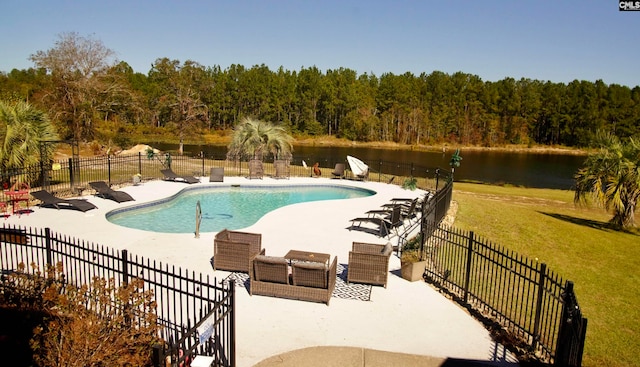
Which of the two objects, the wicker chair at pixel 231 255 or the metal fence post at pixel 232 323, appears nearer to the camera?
the metal fence post at pixel 232 323

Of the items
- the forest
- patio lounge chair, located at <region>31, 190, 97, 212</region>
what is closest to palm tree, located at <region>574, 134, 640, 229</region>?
patio lounge chair, located at <region>31, 190, 97, 212</region>

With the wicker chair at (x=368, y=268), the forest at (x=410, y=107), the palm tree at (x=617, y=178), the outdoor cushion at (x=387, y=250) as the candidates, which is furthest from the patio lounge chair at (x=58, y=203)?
the forest at (x=410, y=107)

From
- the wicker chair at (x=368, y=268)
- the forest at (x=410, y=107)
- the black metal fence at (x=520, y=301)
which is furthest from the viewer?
the forest at (x=410, y=107)

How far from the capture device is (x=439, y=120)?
88.6 meters

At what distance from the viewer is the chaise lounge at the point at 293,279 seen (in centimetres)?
792

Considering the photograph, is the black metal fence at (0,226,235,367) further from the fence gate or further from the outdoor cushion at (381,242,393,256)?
the fence gate

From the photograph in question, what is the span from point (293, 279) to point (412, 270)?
2.70 meters

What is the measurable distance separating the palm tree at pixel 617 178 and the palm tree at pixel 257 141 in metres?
16.7

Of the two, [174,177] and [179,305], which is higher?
[174,177]

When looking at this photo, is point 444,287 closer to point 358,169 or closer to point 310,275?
point 310,275

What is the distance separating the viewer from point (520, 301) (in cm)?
899

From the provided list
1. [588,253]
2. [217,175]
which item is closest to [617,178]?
[588,253]

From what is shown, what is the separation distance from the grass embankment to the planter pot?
10.3 ft

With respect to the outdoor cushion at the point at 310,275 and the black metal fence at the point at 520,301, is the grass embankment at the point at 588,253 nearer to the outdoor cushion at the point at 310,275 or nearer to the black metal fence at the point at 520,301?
the black metal fence at the point at 520,301
